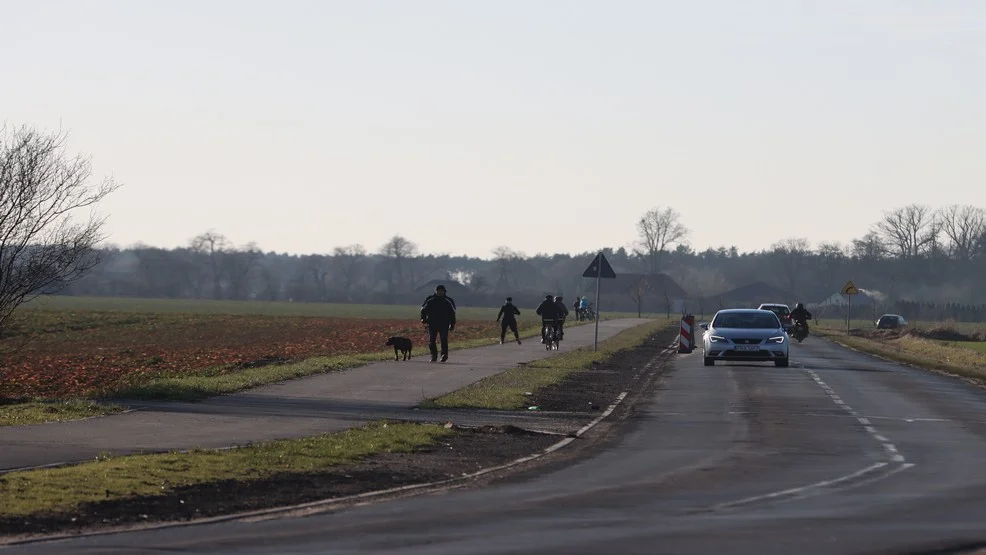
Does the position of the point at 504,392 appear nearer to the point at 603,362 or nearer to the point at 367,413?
the point at 367,413

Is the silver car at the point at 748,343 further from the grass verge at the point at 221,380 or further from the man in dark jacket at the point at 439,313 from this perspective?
the grass verge at the point at 221,380

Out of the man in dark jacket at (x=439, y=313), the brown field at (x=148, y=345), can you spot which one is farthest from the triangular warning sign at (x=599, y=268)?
the man in dark jacket at (x=439, y=313)

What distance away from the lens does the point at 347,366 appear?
107 ft

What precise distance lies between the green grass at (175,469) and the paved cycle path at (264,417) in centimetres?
71

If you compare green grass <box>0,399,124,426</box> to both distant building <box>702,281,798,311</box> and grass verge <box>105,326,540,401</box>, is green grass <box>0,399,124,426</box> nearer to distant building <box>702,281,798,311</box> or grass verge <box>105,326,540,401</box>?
grass verge <box>105,326,540,401</box>

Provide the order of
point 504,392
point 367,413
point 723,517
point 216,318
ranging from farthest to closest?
point 216,318, point 504,392, point 367,413, point 723,517

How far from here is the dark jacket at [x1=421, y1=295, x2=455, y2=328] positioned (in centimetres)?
3362

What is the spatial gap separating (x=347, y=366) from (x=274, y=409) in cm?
1122

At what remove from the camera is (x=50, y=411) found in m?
19.5

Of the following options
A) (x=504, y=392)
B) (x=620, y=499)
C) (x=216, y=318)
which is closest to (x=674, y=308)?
(x=216, y=318)

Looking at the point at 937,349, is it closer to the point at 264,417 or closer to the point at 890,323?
the point at 264,417

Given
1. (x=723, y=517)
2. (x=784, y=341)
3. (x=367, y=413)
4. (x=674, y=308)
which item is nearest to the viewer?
(x=723, y=517)

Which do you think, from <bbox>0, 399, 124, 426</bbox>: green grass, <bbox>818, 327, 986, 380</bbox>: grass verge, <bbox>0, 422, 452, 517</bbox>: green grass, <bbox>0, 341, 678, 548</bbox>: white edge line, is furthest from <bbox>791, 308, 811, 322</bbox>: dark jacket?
<bbox>0, 422, 452, 517</bbox>: green grass

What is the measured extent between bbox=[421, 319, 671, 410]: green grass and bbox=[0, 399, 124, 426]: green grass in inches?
190
